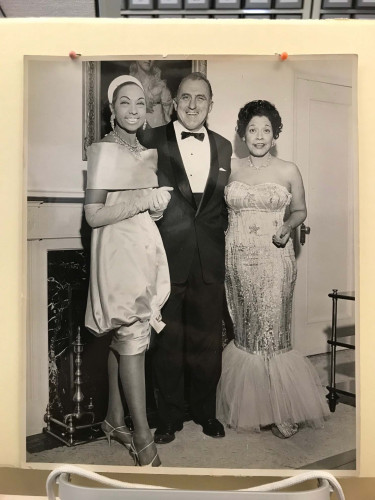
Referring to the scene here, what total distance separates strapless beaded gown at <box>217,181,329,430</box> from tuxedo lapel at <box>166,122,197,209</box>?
0.07 meters

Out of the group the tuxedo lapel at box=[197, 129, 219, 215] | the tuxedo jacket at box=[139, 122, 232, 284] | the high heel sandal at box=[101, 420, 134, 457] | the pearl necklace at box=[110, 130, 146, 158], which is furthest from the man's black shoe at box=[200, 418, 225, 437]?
the pearl necklace at box=[110, 130, 146, 158]

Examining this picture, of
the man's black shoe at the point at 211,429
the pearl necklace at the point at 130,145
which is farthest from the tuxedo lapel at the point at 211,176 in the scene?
the man's black shoe at the point at 211,429

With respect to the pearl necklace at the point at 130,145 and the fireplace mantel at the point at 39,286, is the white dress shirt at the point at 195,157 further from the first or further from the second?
the fireplace mantel at the point at 39,286

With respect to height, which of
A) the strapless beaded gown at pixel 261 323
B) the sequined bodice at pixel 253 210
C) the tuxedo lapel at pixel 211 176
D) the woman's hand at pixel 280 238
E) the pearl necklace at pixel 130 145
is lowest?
the strapless beaded gown at pixel 261 323

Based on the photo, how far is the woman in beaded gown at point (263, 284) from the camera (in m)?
0.80

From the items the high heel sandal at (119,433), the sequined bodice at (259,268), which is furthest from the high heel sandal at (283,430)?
the high heel sandal at (119,433)

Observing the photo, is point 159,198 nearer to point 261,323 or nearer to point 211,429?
point 261,323

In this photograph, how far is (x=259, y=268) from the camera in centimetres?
80

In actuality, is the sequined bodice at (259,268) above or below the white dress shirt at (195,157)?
below

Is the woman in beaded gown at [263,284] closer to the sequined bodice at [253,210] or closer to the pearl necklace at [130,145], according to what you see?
the sequined bodice at [253,210]

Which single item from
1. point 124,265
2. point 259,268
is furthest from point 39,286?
point 259,268

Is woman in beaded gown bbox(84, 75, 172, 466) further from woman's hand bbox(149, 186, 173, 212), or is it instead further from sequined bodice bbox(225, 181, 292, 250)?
sequined bodice bbox(225, 181, 292, 250)

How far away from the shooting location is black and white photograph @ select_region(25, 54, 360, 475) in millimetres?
799

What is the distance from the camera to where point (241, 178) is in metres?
0.81
